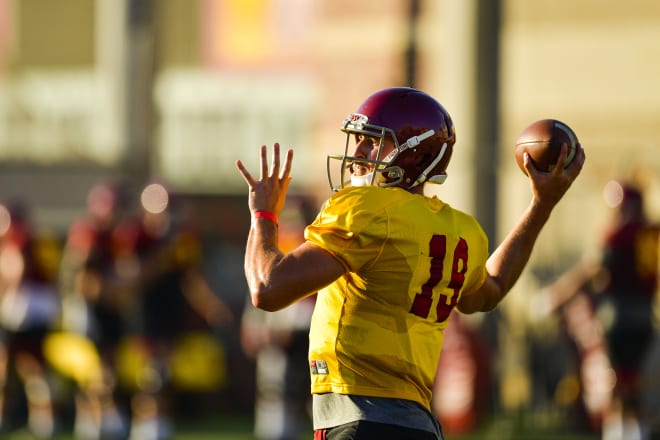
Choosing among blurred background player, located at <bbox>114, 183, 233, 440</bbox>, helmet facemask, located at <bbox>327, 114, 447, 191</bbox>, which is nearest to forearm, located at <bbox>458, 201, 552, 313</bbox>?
helmet facemask, located at <bbox>327, 114, 447, 191</bbox>

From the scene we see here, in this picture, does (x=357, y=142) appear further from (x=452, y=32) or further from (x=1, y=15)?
(x=1, y=15)

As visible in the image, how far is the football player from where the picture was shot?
3891 millimetres

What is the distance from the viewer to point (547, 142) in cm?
430

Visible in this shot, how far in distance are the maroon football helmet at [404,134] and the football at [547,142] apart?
28cm

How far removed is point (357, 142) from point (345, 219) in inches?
15.7

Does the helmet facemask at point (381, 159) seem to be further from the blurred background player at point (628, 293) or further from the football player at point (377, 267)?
the blurred background player at point (628, 293)

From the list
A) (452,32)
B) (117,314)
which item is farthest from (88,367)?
(452,32)

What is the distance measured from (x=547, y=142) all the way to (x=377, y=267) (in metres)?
0.74

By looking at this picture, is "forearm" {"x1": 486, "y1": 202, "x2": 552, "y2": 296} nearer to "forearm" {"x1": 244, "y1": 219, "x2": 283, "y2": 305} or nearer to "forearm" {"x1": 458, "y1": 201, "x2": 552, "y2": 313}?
"forearm" {"x1": 458, "y1": 201, "x2": 552, "y2": 313}

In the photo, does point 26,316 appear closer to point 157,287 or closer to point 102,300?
point 102,300

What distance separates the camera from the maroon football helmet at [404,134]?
4133 mm

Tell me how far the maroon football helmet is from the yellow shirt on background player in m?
0.11

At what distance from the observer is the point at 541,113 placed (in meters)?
17.0

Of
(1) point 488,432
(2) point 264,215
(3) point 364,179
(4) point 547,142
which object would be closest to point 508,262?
(4) point 547,142
